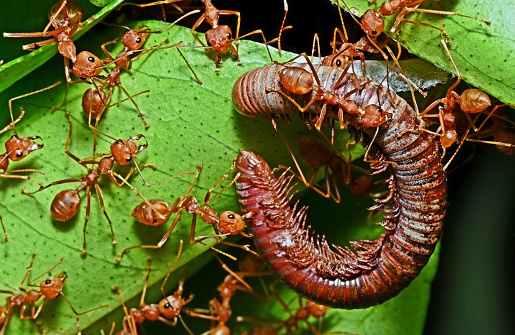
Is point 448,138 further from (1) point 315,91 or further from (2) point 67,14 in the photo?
(2) point 67,14

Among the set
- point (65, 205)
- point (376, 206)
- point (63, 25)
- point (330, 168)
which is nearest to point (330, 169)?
point (330, 168)

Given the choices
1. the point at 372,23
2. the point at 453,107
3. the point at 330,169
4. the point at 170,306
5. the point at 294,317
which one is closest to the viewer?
the point at 372,23

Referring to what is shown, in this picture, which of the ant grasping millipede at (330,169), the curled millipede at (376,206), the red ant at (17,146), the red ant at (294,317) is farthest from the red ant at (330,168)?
the red ant at (17,146)

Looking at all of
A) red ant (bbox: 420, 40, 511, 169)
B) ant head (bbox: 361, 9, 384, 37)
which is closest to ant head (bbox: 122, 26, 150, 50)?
ant head (bbox: 361, 9, 384, 37)

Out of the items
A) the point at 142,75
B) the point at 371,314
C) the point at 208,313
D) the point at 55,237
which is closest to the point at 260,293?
the point at 208,313

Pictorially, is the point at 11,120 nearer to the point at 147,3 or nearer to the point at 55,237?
the point at 55,237

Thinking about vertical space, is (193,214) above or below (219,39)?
below

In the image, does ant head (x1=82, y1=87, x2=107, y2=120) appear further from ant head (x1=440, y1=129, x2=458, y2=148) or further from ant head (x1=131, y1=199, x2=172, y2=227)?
ant head (x1=440, y1=129, x2=458, y2=148)
